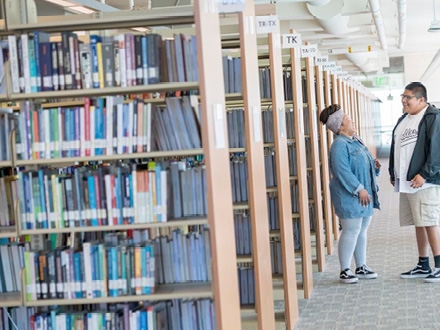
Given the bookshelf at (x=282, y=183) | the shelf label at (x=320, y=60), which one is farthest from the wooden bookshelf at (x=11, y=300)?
the shelf label at (x=320, y=60)

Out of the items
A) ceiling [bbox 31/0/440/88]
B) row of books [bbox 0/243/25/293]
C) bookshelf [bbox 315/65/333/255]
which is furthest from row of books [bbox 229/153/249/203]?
ceiling [bbox 31/0/440/88]

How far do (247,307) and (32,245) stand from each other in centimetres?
193

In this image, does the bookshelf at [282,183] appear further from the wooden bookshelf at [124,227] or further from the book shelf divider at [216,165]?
the wooden bookshelf at [124,227]

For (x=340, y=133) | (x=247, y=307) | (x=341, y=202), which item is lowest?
(x=247, y=307)

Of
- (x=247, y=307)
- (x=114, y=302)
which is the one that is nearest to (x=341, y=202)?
(x=247, y=307)

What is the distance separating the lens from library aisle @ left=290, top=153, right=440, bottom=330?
634cm

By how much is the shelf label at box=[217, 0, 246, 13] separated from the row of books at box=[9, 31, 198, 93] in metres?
0.30

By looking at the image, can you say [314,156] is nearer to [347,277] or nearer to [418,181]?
[347,277]

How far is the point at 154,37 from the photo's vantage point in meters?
4.40

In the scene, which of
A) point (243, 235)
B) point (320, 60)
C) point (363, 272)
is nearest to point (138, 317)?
point (243, 235)

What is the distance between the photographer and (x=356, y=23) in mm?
18203

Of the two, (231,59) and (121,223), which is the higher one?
(231,59)

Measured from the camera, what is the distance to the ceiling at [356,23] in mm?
12805

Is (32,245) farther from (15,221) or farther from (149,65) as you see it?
(149,65)
